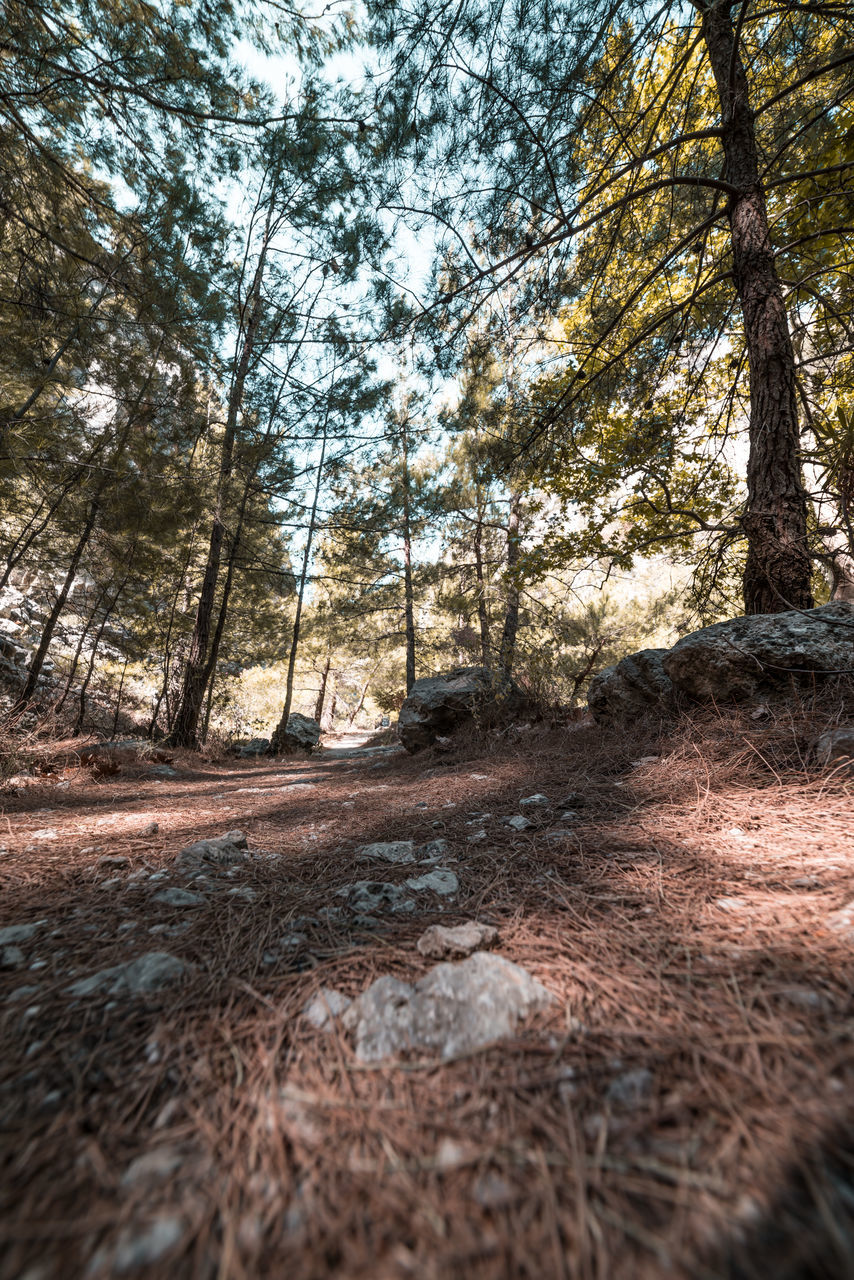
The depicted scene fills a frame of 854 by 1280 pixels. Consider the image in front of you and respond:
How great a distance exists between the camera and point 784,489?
3.09 m

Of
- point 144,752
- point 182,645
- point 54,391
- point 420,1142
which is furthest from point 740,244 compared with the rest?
point 182,645

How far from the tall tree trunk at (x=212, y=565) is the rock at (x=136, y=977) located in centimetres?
729

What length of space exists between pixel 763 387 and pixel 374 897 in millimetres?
4004

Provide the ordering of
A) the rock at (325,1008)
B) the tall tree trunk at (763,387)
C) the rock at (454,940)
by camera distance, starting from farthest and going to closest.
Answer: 1. the tall tree trunk at (763,387)
2. the rock at (454,940)
3. the rock at (325,1008)

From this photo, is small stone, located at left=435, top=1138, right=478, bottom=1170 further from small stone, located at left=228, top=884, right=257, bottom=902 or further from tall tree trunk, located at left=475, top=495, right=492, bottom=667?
tall tree trunk, located at left=475, top=495, right=492, bottom=667

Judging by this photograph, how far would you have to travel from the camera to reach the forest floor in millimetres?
500

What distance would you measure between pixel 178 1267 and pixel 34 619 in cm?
1749

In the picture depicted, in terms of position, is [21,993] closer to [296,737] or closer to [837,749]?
[837,749]

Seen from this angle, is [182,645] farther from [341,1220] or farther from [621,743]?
[341,1220]

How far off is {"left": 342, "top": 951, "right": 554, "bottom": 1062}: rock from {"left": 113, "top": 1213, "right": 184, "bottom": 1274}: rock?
36 cm

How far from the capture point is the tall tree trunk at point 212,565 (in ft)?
23.7

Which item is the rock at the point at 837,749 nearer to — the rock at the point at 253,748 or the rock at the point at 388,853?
the rock at the point at 388,853

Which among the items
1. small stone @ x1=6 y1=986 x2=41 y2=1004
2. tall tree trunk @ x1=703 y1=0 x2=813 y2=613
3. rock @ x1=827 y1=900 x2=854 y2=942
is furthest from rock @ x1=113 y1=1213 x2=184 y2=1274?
tall tree trunk @ x1=703 y1=0 x2=813 y2=613

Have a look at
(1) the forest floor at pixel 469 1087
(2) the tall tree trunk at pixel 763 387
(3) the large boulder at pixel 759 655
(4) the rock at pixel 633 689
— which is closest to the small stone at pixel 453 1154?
(1) the forest floor at pixel 469 1087
